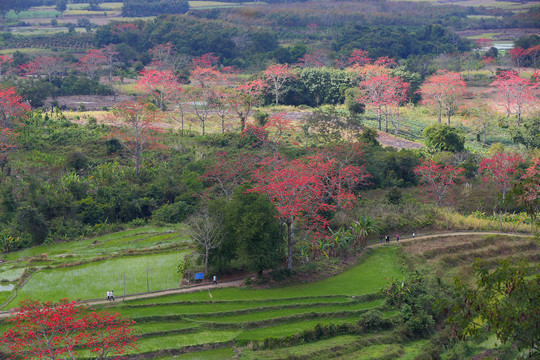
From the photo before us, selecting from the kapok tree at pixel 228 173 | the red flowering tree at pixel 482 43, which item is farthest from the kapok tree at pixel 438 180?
the red flowering tree at pixel 482 43

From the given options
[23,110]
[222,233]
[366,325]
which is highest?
[23,110]

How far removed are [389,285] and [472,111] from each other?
38395 millimetres

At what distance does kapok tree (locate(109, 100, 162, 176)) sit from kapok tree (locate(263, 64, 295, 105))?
22.5 meters

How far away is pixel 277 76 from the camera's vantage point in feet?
228

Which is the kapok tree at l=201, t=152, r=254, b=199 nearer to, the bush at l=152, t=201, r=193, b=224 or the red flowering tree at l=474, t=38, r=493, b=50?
the bush at l=152, t=201, r=193, b=224

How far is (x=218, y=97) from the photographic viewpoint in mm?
59344

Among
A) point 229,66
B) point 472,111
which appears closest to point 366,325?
point 472,111

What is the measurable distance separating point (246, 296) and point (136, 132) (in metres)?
21.5

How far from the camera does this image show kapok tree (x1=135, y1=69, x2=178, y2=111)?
63.3 metres

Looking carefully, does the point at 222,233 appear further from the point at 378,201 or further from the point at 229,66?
the point at 229,66

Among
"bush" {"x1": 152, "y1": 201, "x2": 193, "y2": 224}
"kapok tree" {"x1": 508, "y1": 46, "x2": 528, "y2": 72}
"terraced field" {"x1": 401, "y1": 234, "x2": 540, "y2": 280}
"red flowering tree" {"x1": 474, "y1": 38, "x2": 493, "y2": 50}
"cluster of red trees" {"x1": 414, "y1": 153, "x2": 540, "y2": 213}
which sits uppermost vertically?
"red flowering tree" {"x1": 474, "y1": 38, "x2": 493, "y2": 50}

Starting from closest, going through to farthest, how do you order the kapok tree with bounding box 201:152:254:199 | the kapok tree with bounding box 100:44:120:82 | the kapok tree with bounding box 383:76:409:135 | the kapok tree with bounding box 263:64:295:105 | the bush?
the bush < the kapok tree with bounding box 201:152:254:199 < the kapok tree with bounding box 383:76:409:135 < the kapok tree with bounding box 263:64:295:105 < the kapok tree with bounding box 100:44:120:82

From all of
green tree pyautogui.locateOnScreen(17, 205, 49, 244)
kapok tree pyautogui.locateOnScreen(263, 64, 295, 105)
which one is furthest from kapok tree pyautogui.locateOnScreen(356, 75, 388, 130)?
green tree pyautogui.locateOnScreen(17, 205, 49, 244)

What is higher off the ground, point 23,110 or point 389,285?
point 23,110
